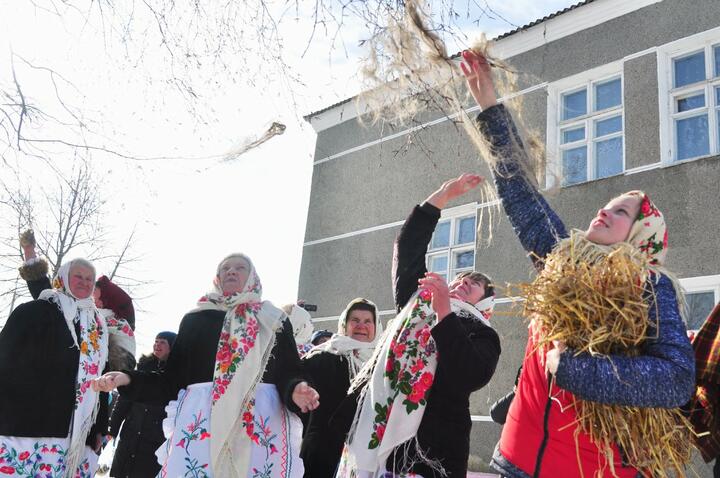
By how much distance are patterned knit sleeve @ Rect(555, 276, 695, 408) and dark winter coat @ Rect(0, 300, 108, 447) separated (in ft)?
11.4

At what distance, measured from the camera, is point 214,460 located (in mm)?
3514

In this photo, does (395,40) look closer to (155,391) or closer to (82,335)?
(155,391)

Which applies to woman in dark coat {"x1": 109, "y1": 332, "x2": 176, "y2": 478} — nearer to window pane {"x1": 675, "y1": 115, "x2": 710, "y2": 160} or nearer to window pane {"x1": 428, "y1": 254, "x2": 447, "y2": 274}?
window pane {"x1": 675, "y1": 115, "x2": 710, "y2": 160}

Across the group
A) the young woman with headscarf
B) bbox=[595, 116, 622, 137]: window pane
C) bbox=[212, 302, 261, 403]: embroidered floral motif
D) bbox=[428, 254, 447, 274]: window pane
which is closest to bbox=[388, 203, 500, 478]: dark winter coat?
the young woman with headscarf

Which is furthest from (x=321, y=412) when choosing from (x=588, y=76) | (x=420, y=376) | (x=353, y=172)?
(x=353, y=172)

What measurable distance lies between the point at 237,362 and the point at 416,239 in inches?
50.6

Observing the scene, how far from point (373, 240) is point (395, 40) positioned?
11150 mm

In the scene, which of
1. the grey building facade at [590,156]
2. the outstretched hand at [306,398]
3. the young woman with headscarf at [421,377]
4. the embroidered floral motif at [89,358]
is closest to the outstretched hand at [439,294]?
the young woman with headscarf at [421,377]

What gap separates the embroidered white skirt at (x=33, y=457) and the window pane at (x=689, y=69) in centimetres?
951

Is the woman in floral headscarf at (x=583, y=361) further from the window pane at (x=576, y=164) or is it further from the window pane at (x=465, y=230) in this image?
the window pane at (x=465, y=230)

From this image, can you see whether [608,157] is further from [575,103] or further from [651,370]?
[651,370]

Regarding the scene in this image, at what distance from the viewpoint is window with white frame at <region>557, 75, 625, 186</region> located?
1077cm

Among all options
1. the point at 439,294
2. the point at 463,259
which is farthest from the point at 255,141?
the point at 463,259

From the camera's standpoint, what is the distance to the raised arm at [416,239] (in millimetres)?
3186
